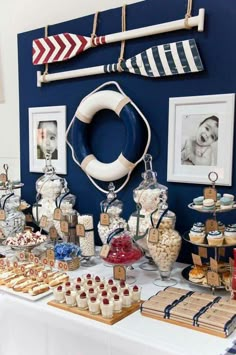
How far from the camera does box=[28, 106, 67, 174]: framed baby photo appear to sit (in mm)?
2260

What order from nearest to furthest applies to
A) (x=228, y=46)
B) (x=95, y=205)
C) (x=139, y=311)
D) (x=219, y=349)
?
1. (x=219, y=349)
2. (x=139, y=311)
3. (x=228, y=46)
4. (x=95, y=205)

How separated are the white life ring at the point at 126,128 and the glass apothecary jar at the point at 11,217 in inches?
16.4

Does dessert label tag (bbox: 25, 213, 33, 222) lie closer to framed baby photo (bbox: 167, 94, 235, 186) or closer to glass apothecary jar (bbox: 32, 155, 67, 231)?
glass apothecary jar (bbox: 32, 155, 67, 231)

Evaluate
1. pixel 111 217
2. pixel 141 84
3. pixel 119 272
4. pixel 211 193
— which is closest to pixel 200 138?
pixel 211 193

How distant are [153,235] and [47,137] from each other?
1.03 meters

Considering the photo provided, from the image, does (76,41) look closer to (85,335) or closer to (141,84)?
(141,84)

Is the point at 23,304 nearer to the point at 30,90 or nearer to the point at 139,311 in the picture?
the point at 139,311

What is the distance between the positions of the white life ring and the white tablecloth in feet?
2.10

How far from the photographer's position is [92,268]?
1815 millimetres

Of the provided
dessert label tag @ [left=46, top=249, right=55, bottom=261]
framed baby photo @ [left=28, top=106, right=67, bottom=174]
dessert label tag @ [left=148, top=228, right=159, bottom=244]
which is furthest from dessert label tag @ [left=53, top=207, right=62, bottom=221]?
dessert label tag @ [left=148, top=228, right=159, bottom=244]

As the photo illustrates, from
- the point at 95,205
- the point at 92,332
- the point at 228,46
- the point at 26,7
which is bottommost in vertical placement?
the point at 92,332

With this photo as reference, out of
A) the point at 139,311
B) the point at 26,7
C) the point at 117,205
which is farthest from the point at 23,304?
the point at 26,7

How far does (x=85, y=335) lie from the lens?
4.16ft

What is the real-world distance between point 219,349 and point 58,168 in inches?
56.5
